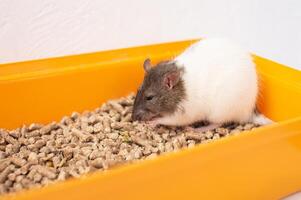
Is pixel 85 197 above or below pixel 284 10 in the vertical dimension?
below

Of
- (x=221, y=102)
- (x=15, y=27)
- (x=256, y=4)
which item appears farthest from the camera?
(x=256, y=4)

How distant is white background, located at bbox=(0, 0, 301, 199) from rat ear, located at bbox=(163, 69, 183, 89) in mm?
888

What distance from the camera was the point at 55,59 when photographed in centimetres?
Result: 224

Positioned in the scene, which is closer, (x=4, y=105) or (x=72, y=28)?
(x=4, y=105)

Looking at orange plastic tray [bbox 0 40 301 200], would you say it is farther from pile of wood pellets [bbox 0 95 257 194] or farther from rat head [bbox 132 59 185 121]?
rat head [bbox 132 59 185 121]

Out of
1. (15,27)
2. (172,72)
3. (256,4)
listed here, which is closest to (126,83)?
(172,72)

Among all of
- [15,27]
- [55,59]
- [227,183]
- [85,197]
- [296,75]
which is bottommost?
[227,183]

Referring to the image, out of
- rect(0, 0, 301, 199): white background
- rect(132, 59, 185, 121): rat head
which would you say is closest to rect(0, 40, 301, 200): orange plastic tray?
rect(132, 59, 185, 121): rat head

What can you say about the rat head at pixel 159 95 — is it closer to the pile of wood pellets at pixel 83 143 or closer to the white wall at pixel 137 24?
the pile of wood pellets at pixel 83 143

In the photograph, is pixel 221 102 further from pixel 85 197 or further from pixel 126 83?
pixel 85 197

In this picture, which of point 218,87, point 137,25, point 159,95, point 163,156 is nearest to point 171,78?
point 159,95

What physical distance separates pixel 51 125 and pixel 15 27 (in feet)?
2.53

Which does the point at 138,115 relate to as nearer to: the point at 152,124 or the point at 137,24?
the point at 152,124

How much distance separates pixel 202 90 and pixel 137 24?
3.22 feet
